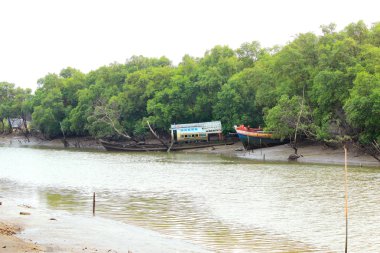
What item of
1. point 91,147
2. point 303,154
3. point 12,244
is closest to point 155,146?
point 91,147

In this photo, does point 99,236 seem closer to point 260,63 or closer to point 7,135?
point 260,63

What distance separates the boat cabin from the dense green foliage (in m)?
1.67

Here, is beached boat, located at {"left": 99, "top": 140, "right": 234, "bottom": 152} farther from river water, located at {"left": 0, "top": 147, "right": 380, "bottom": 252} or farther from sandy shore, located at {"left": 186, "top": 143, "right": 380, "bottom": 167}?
river water, located at {"left": 0, "top": 147, "right": 380, "bottom": 252}

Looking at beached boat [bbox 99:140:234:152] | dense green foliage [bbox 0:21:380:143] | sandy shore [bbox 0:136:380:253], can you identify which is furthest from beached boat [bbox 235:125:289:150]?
beached boat [bbox 99:140:234:152]

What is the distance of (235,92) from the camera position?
222ft

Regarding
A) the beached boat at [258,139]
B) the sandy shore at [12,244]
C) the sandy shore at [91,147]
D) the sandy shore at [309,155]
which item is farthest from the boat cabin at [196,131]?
the sandy shore at [12,244]

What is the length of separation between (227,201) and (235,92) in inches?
1666

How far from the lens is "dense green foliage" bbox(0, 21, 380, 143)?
5069 cm

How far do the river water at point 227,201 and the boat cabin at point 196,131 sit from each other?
25788mm

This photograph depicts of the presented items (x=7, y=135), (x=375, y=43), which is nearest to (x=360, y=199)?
(x=375, y=43)

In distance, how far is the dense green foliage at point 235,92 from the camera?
166 feet

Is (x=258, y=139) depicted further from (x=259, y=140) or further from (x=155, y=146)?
(x=155, y=146)

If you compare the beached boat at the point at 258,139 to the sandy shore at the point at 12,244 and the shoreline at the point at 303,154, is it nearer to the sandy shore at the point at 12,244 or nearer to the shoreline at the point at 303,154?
the shoreline at the point at 303,154

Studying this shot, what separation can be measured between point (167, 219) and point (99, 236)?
4.84 metres
